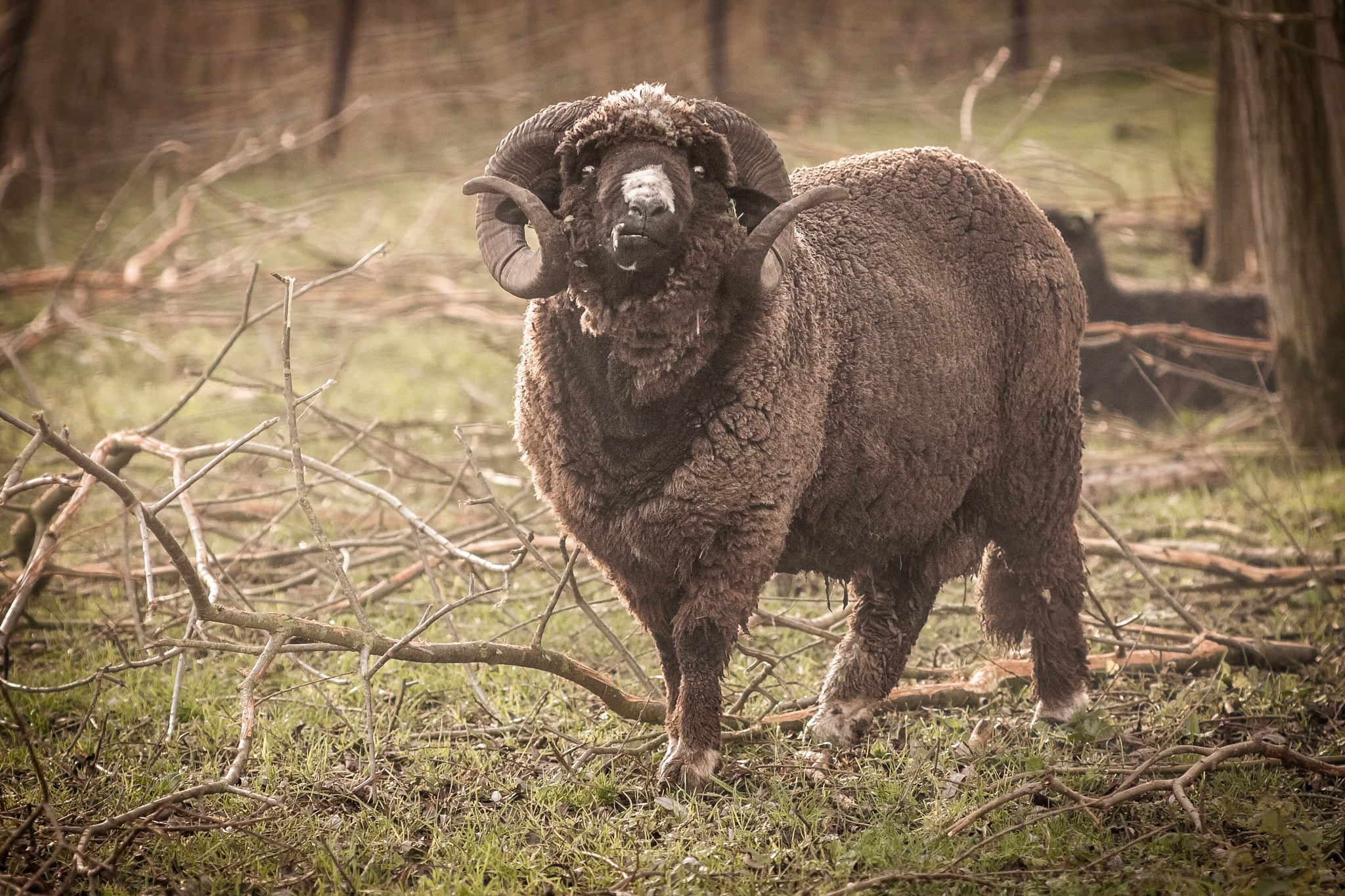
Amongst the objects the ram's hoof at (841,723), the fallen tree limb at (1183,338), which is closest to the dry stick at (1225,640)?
the ram's hoof at (841,723)

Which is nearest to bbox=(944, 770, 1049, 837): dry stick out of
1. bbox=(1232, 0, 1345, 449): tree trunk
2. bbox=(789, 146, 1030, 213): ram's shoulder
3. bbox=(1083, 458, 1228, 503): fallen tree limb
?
bbox=(789, 146, 1030, 213): ram's shoulder

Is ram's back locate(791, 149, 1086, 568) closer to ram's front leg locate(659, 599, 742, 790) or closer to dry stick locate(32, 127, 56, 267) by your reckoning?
ram's front leg locate(659, 599, 742, 790)

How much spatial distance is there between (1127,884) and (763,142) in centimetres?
266

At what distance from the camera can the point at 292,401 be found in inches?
154

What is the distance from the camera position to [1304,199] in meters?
7.14

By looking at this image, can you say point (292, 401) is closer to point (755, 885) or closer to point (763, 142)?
point (763, 142)

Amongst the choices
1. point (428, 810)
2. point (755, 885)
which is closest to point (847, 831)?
point (755, 885)

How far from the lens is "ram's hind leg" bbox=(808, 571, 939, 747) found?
4406 millimetres

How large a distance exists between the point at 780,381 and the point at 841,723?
1478 mm

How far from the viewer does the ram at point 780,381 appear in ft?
12.3

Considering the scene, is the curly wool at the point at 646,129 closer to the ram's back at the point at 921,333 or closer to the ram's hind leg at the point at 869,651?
the ram's back at the point at 921,333

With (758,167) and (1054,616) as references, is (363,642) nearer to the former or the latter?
(758,167)

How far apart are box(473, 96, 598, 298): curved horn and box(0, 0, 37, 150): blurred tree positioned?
1012 centimetres

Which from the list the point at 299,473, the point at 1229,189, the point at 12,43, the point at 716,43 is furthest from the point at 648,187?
the point at 716,43
